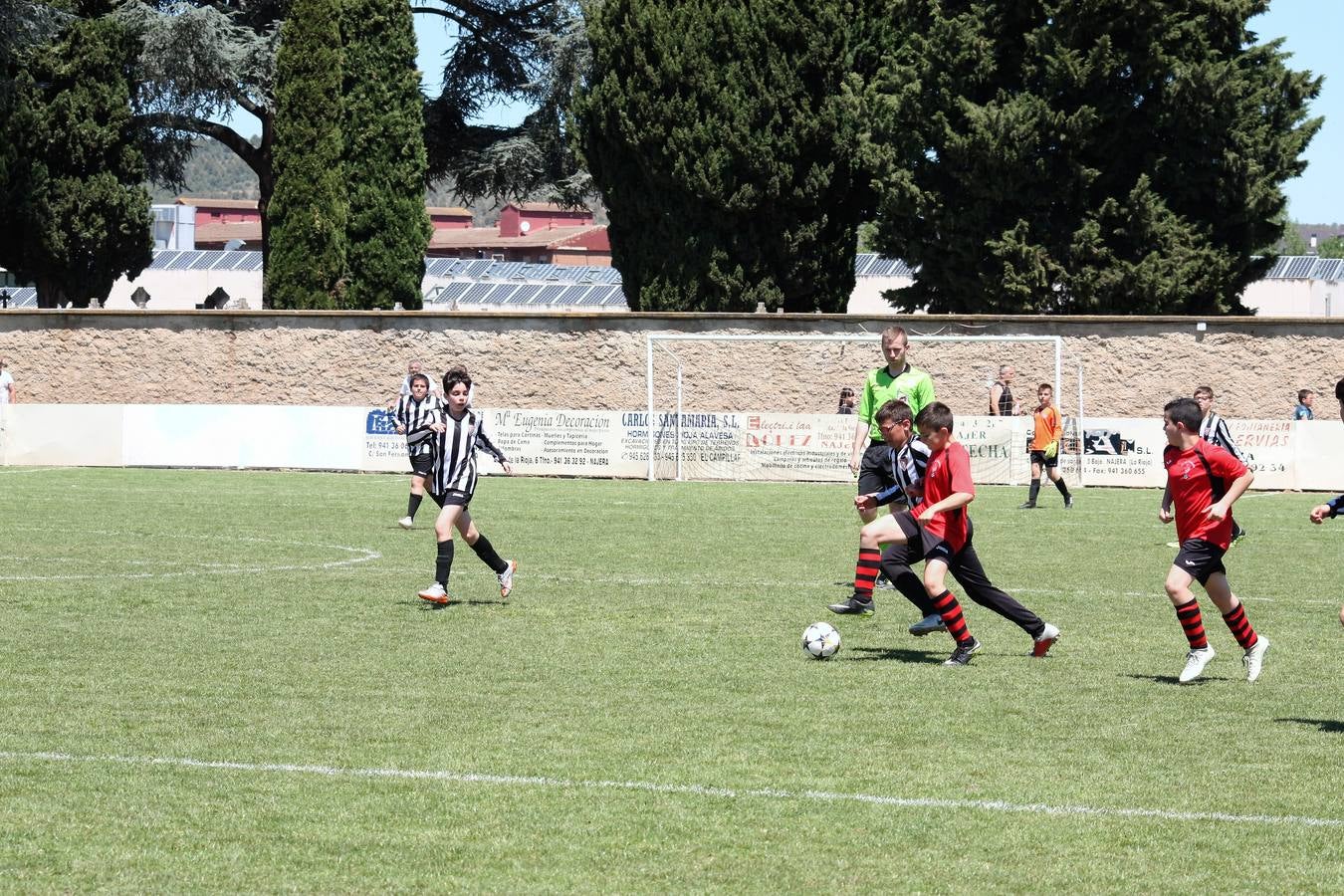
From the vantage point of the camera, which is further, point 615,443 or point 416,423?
point 615,443

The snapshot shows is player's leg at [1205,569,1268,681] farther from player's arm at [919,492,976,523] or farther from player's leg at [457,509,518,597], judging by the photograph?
player's leg at [457,509,518,597]

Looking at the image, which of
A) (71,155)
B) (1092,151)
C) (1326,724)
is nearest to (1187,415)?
(1326,724)

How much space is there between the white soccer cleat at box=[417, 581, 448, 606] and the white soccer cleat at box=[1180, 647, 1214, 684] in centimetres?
543

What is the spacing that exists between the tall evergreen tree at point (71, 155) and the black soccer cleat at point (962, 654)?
36.6 metres

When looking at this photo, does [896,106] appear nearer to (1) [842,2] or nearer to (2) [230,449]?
(1) [842,2]

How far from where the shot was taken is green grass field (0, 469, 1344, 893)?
247 inches

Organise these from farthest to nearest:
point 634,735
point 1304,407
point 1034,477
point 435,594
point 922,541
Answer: point 1304,407 → point 1034,477 → point 435,594 → point 922,541 → point 634,735

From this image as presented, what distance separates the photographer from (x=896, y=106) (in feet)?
126

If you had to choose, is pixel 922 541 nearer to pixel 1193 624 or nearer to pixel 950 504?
pixel 950 504

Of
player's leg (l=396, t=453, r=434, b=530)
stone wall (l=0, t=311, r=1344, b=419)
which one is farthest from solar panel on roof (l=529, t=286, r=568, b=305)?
player's leg (l=396, t=453, r=434, b=530)

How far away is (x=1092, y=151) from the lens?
37875 mm

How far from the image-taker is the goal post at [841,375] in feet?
103

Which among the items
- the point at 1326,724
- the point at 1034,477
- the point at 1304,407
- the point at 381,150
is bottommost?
the point at 1326,724

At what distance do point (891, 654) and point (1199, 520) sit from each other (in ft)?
6.90
